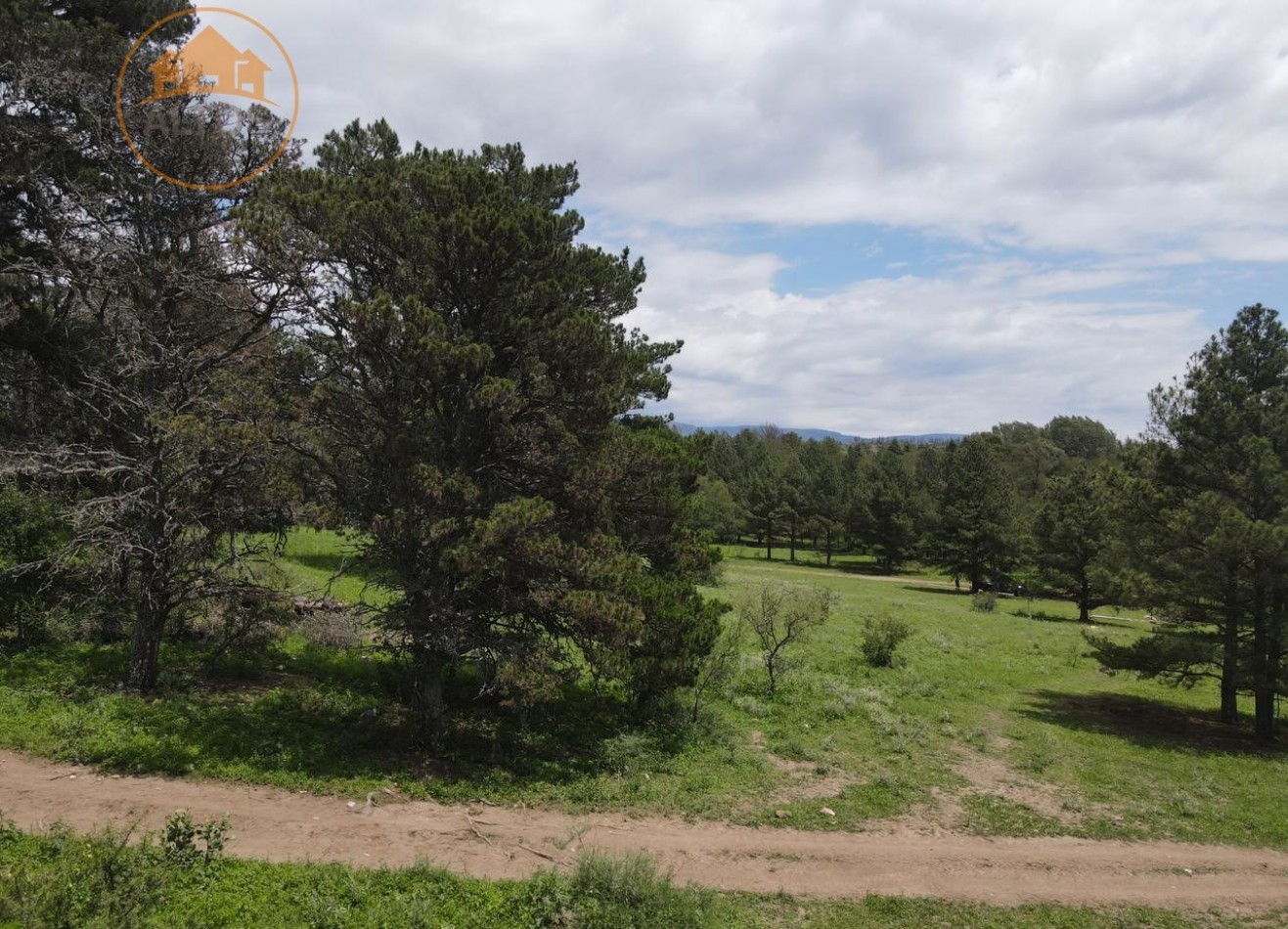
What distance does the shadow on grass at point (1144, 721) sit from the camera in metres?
19.8

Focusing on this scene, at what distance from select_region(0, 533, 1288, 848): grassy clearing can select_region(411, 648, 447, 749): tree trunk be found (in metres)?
0.48

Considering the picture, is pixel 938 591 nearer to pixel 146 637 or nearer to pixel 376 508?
pixel 376 508

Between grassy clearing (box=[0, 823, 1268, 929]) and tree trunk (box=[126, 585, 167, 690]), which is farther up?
tree trunk (box=[126, 585, 167, 690])

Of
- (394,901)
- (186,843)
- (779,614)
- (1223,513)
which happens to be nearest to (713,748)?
(779,614)

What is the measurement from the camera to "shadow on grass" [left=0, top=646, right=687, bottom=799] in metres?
12.0

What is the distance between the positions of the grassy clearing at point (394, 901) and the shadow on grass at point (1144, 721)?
36.0 feet

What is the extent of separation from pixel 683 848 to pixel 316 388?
1009 centimetres

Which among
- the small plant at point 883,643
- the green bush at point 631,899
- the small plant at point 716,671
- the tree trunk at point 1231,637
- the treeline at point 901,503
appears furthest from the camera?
the treeline at point 901,503

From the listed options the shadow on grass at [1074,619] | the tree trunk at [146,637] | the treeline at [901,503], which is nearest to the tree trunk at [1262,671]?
the treeline at [901,503]

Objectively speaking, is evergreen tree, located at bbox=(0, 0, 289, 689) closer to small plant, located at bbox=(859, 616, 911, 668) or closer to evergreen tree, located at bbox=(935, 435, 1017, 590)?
small plant, located at bbox=(859, 616, 911, 668)

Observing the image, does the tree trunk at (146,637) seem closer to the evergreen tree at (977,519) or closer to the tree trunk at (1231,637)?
the tree trunk at (1231,637)

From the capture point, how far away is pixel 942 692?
2356 centimetres

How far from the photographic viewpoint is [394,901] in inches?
346

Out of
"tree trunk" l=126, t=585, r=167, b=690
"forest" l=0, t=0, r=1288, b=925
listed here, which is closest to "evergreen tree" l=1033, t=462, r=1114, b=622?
"forest" l=0, t=0, r=1288, b=925
